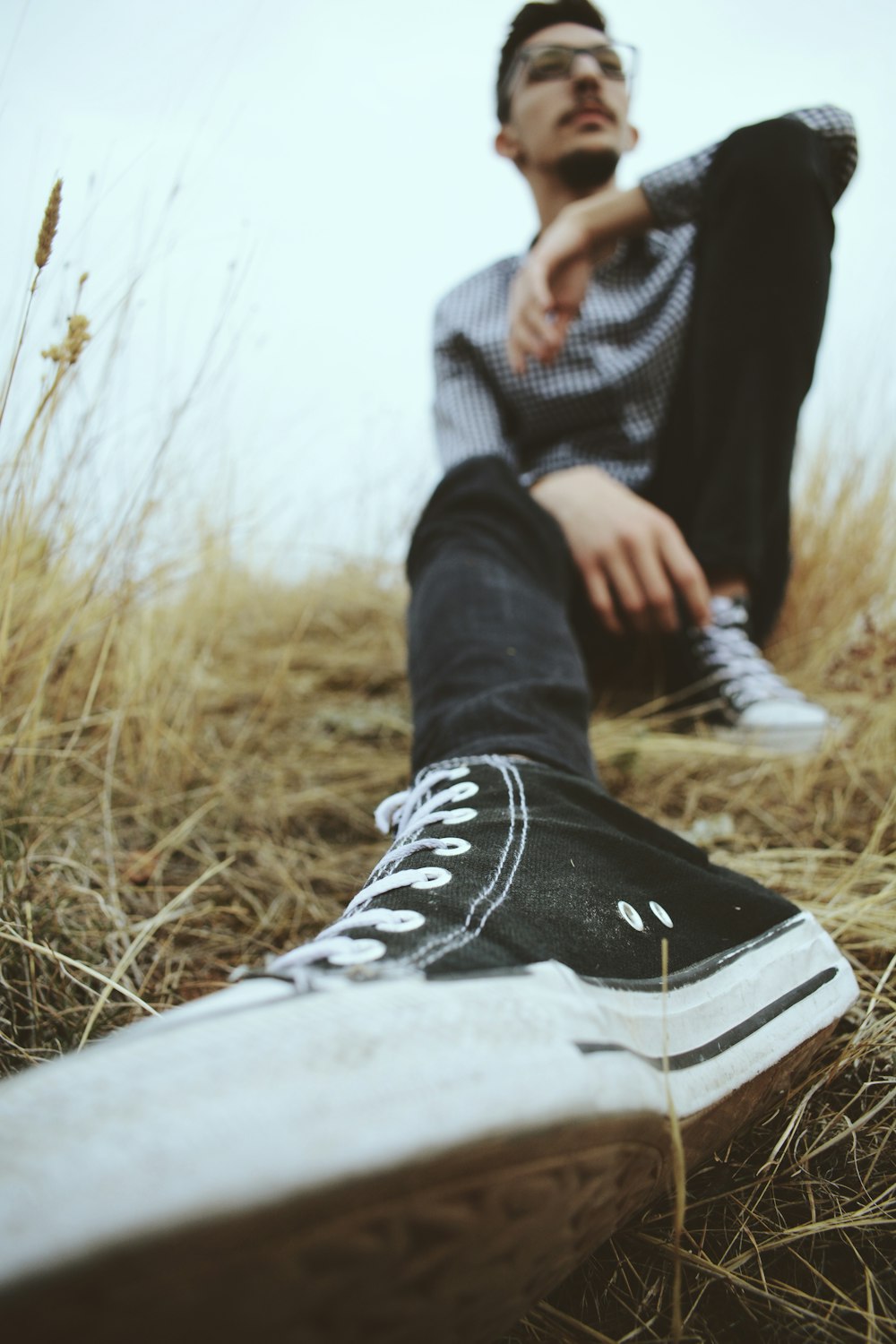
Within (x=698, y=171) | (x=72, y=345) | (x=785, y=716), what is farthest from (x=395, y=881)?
(x=698, y=171)

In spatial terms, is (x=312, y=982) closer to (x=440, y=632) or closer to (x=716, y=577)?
(x=440, y=632)

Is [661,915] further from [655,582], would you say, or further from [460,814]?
[655,582]

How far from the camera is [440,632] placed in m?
0.96

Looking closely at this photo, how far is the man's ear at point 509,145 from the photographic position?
1964 millimetres

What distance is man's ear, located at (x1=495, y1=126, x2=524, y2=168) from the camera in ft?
6.44

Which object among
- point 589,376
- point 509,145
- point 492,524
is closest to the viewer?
point 492,524

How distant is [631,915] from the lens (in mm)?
542

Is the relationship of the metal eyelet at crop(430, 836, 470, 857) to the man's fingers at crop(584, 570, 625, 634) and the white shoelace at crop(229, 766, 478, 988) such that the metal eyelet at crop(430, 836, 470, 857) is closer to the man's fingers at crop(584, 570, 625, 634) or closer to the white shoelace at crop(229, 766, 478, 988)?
the white shoelace at crop(229, 766, 478, 988)

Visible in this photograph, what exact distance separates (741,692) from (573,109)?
1.43 m

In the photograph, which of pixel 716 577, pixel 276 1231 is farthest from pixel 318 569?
pixel 276 1231

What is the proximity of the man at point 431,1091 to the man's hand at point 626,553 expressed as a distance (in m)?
0.60

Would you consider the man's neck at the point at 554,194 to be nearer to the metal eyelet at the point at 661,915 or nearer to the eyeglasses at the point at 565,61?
the eyeglasses at the point at 565,61

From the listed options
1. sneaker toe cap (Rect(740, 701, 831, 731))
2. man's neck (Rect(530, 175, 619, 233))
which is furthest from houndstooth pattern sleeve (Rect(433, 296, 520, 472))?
sneaker toe cap (Rect(740, 701, 831, 731))

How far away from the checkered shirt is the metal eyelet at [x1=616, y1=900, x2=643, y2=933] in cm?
110
